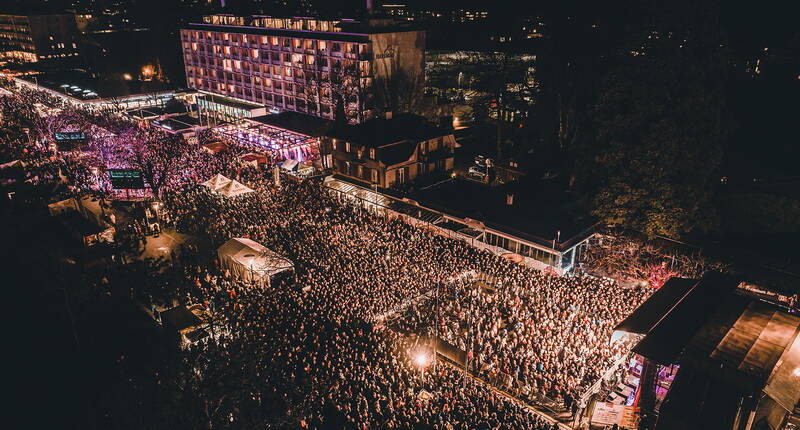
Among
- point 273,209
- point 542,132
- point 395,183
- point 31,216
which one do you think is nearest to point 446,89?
point 542,132

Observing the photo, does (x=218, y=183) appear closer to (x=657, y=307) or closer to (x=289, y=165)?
(x=289, y=165)

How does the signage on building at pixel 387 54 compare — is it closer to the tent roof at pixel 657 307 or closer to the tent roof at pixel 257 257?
the tent roof at pixel 257 257

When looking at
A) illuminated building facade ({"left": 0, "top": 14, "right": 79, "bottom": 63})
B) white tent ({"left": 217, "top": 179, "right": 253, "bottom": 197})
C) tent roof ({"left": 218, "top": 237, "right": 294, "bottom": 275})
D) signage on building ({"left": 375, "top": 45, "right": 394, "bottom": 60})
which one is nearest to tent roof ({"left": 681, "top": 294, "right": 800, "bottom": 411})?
tent roof ({"left": 218, "top": 237, "right": 294, "bottom": 275})

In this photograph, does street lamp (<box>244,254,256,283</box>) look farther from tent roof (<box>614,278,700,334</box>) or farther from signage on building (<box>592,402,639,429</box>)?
tent roof (<box>614,278,700,334</box>)

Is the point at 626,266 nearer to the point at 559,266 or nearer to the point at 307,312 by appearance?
the point at 559,266

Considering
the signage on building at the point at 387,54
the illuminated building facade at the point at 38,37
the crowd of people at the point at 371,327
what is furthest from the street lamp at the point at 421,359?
the illuminated building facade at the point at 38,37

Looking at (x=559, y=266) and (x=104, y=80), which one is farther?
(x=104, y=80)
